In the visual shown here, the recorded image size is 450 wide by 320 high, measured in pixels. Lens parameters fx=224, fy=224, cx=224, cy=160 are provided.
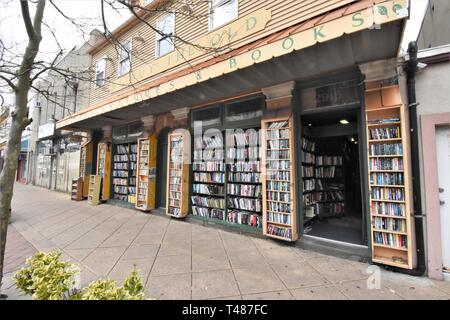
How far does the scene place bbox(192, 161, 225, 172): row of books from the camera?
5891 mm

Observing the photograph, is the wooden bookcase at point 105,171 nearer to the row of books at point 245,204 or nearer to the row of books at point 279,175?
the row of books at point 245,204

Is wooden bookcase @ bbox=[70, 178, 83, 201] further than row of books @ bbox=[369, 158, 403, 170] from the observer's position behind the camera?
Yes

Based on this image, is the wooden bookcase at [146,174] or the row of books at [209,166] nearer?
the row of books at [209,166]

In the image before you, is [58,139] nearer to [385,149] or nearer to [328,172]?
[328,172]

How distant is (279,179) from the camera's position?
15.2ft

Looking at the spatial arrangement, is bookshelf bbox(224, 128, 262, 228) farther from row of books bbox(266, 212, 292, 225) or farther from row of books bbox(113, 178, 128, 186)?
row of books bbox(113, 178, 128, 186)

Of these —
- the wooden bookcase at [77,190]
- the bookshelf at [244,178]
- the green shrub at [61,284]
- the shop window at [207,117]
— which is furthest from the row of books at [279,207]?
the wooden bookcase at [77,190]

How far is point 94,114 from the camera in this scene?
6.88 metres

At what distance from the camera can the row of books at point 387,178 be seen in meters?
3.42

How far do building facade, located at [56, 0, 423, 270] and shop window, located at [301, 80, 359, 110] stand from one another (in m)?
0.02

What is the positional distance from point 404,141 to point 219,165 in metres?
3.85

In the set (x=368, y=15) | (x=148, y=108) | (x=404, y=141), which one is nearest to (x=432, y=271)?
(x=404, y=141)

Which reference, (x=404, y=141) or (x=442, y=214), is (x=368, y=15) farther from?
(x=442, y=214)

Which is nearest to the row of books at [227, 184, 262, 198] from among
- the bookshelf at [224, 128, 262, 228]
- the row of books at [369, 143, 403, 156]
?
the bookshelf at [224, 128, 262, 228]
